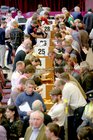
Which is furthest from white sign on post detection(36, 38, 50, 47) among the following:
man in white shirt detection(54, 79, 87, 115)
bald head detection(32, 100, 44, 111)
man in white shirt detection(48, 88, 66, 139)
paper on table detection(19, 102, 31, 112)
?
bald head detection(32, 100, 44, 111)

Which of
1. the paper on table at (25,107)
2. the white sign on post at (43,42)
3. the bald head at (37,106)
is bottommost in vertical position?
the white sign on post at (43,42)

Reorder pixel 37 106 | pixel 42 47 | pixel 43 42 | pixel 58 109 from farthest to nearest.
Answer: pixel 43 42, pixel 42 47, pixel 58 109, pixel 37 106

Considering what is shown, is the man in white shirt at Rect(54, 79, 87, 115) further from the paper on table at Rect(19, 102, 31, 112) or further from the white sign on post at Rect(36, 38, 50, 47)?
the white sign on post at Rect(36, 38, 50, 47)

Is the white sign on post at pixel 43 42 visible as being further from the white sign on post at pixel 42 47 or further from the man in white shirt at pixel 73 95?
the man in white shirt at pixel 73 95

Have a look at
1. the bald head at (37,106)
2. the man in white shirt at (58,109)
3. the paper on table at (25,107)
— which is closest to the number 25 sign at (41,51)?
the paper on table at (25,107)

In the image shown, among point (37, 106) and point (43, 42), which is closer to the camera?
point (37, 106)

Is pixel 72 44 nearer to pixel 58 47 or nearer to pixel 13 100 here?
pixel 58 47

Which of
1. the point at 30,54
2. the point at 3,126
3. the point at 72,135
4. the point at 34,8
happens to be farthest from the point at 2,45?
the point at 34,8

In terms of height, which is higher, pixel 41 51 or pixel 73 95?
pixel 73 95

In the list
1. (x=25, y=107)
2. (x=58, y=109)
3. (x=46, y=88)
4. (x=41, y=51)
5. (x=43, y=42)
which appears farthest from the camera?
(x=43, y=42)

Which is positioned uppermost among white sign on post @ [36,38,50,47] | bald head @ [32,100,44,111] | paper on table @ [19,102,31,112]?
bald head @ [32,100,44,111]

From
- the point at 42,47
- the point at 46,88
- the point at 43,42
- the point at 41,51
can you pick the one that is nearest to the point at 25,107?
the point at 46,88

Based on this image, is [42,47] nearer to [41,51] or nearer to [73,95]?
[41,51]

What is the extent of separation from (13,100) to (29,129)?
1.99m
